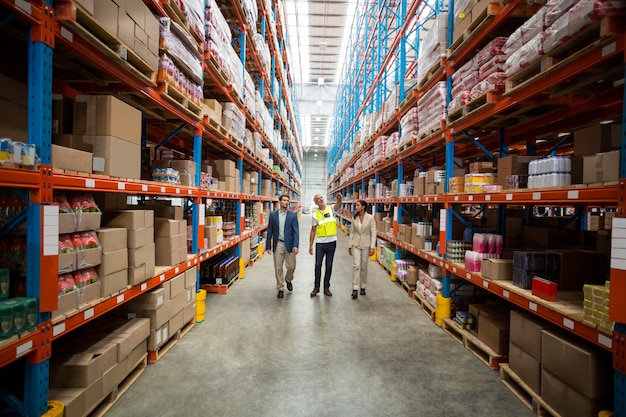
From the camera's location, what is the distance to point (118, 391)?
3.07 meters

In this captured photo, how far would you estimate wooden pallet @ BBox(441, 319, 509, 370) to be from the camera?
366 centimetres

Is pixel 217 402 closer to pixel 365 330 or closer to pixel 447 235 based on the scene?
pixel 365 330

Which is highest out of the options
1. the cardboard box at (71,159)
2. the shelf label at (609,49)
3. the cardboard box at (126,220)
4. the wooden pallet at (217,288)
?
the shelf label at (609,49)

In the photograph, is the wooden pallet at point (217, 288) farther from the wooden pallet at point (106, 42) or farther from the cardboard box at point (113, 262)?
the wooden pallet at point (106, 42)

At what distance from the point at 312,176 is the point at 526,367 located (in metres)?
42.6

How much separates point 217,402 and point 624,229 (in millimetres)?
3361

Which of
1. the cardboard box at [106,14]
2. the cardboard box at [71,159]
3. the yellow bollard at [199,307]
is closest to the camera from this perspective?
the cardboard box at [71,159]

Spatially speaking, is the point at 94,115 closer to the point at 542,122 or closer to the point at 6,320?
the point at 6,320

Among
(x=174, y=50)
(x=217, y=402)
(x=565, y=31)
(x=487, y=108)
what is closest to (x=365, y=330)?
(x=217, y=402)

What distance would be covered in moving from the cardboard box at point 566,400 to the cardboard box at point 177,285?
12.8 ft

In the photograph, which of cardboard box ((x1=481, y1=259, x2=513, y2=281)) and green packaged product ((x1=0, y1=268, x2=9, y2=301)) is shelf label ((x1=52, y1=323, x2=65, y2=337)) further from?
cardboard box ((x1=481, y1=259, x2=513, y2=281))

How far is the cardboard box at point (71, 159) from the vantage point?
91.7 inches

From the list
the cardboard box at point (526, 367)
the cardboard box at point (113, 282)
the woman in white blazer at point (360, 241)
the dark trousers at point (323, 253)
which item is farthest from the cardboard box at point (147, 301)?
the cardboard box at point (526, 367)

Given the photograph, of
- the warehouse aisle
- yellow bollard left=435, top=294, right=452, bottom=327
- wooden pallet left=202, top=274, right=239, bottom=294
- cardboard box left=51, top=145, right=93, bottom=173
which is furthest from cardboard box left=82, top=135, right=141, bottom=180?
yellow bollard left=435, top=294, right=452, bottom=327
